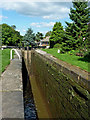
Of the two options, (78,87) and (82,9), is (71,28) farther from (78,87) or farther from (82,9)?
(78,87)

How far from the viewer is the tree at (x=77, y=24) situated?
17781mm

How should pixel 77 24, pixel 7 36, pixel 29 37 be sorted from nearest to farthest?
1. pixel 77 24
2. pixel 7 36
3. pixel 29 37

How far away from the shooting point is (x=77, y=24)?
18.5 m

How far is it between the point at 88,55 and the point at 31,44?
4264cm

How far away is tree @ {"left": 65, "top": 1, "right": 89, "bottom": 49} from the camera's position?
58.3 feet

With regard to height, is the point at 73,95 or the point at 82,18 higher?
the point at 82,18

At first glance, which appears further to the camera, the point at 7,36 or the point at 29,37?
the point at 29,37

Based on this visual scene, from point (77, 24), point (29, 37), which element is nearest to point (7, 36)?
point (29, 37)

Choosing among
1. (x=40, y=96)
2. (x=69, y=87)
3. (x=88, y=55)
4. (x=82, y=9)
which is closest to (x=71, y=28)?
(x=82, y=9)

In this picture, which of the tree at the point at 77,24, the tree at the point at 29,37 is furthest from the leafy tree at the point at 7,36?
the tree at the point at 77,24

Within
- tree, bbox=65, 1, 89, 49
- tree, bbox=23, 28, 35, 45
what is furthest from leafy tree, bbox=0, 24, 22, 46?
tree, bbox=65, 1, 89, 49

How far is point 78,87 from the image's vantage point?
9.95 ft

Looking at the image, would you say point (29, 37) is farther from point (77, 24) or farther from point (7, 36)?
point (77, 24)

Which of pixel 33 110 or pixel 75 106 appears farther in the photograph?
pixel 33 110
